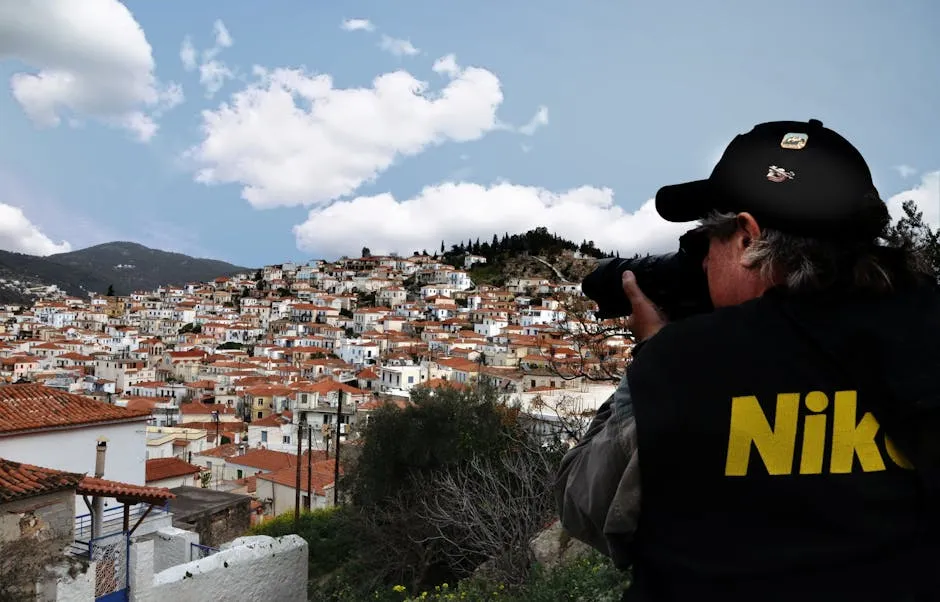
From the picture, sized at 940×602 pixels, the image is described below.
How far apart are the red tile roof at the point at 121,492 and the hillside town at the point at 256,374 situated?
3cm

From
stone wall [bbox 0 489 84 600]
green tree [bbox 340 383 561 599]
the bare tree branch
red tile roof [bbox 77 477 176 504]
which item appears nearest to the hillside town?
red tile roof [bbox 77 477 176 504]

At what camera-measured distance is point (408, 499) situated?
465 inches

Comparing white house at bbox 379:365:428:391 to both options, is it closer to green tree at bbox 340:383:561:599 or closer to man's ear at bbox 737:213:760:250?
green tree at bbox 340:383:561:599

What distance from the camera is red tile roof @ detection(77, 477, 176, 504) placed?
9117 millimetres

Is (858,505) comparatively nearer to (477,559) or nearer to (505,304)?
(477,559)

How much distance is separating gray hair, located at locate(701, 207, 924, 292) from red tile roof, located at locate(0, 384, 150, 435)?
1424 centimetres

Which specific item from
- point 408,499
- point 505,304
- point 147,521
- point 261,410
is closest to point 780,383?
point 408,499

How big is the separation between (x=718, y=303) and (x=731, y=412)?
9.0 inches

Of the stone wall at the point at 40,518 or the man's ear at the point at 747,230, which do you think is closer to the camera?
the man's ear at the point at 747,230

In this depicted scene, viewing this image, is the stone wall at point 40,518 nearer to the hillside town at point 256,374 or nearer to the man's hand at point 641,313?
the hillside town at point 256,374

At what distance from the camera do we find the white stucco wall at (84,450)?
39.4 feet

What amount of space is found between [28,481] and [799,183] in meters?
9.07

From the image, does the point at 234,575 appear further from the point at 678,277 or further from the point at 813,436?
the point at 813,436

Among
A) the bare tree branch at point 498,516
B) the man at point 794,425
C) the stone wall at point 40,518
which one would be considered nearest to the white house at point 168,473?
the bare tree branch at point 498,516
